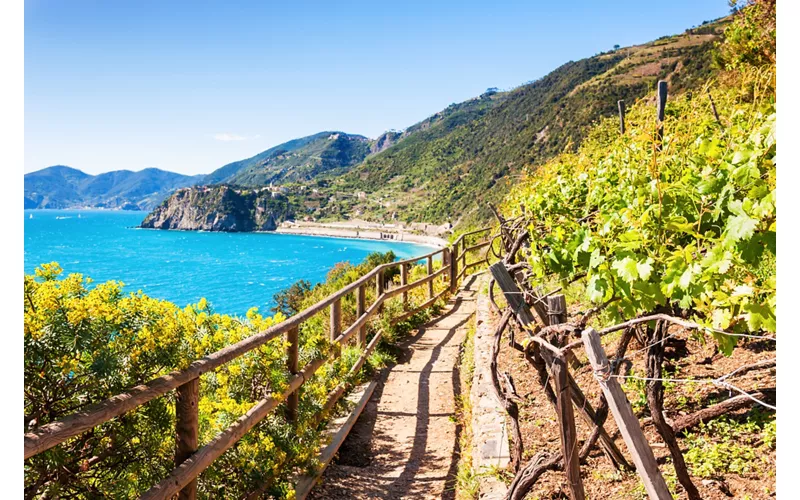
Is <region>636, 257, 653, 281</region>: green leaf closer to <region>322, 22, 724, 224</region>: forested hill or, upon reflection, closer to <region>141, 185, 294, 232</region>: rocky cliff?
<region>322, 22, 724, 224</region>: forested hill

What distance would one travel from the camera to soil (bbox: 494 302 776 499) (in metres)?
2.70

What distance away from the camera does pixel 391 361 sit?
7145 millimetres

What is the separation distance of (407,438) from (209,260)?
84.4 metres

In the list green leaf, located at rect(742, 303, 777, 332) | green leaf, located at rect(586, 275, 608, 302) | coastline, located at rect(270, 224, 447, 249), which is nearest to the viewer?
green leaf, located at rect(742, 303, 777, 332)

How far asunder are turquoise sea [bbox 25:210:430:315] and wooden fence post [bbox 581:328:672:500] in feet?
100

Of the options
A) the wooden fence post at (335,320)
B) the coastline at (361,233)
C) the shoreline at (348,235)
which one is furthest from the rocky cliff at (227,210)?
the wooden fence post at (335,320)

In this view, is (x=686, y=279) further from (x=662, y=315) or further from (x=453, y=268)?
(x=453, y=268)

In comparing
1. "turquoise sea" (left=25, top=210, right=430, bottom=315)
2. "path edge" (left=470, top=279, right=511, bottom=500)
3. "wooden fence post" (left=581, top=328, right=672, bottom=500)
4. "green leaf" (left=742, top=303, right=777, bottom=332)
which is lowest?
"turquoise sea" (left=25, top=210, right=430, bottom=315)

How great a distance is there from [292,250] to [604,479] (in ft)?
333

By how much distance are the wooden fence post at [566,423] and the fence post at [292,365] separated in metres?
2.03

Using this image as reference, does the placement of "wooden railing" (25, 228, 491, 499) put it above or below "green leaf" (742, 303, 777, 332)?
below

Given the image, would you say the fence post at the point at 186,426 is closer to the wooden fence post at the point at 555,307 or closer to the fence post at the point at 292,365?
the fence post at the point at 292,365

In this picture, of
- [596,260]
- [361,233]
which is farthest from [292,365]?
[361,233]

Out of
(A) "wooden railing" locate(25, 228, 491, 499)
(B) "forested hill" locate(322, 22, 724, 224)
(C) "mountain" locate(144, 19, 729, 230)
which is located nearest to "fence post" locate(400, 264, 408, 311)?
(C) "mountain" locate(144, 19, 729, 230)
